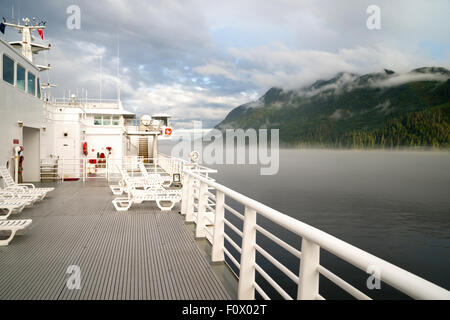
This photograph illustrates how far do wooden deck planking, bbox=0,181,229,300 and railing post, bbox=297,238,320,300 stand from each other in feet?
3.76

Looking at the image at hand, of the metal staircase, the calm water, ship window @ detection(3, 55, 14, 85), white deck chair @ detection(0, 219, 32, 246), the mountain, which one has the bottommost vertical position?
the calm water

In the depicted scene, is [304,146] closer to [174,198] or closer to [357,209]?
[357,209]

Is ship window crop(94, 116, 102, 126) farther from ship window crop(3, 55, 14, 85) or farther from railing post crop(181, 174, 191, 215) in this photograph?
railing post crop(181, 174, 191, 215)

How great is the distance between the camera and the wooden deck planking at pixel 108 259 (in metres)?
2.83

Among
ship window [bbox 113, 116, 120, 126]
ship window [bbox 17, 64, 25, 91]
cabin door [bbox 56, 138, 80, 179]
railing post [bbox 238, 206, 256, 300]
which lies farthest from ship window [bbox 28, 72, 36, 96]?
ship window [bbox 113, 116, 120, 126]

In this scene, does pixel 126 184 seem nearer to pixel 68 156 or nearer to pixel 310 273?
pixel 68 156

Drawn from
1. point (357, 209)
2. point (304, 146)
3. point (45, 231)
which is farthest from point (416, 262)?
point (304, 146)

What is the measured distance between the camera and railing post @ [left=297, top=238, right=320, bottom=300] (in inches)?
69.8

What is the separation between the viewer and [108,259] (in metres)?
3.68

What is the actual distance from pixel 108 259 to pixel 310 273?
2659 mm

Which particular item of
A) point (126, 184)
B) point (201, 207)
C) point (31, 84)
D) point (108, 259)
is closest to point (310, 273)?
point (108, 259)

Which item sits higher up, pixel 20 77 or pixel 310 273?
pixel 20 77

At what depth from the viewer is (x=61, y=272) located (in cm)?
327
